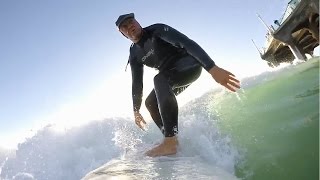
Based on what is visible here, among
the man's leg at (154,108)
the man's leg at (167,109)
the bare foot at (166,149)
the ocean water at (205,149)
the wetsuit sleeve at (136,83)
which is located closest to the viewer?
the ocean water at (205,149)

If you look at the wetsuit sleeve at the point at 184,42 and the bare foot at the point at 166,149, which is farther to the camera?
the wetsuit sleeve at the point at 184,42

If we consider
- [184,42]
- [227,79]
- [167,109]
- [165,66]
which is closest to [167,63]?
[165,66]

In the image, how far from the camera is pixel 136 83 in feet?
16.5

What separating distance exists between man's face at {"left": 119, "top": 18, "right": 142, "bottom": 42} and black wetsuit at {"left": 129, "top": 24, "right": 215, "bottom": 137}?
0.35 ft

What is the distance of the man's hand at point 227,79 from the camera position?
338 centimetres

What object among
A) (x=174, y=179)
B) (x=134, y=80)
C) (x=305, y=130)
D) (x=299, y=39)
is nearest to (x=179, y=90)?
(x=134, y=80)

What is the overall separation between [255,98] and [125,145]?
8.43 feet

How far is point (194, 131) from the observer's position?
3.92m

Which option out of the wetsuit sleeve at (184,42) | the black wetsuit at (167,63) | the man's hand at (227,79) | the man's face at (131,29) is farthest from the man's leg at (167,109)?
the man's face at (131,29)

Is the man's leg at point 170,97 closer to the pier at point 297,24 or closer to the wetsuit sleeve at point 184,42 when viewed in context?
→ the wetsuit sleeve at point 184,42

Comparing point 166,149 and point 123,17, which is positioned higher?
point 123,17

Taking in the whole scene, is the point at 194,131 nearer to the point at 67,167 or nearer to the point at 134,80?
the point at 134,80

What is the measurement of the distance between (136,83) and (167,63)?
0.91 metres

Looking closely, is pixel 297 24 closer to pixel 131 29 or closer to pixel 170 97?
pixel 131 29
